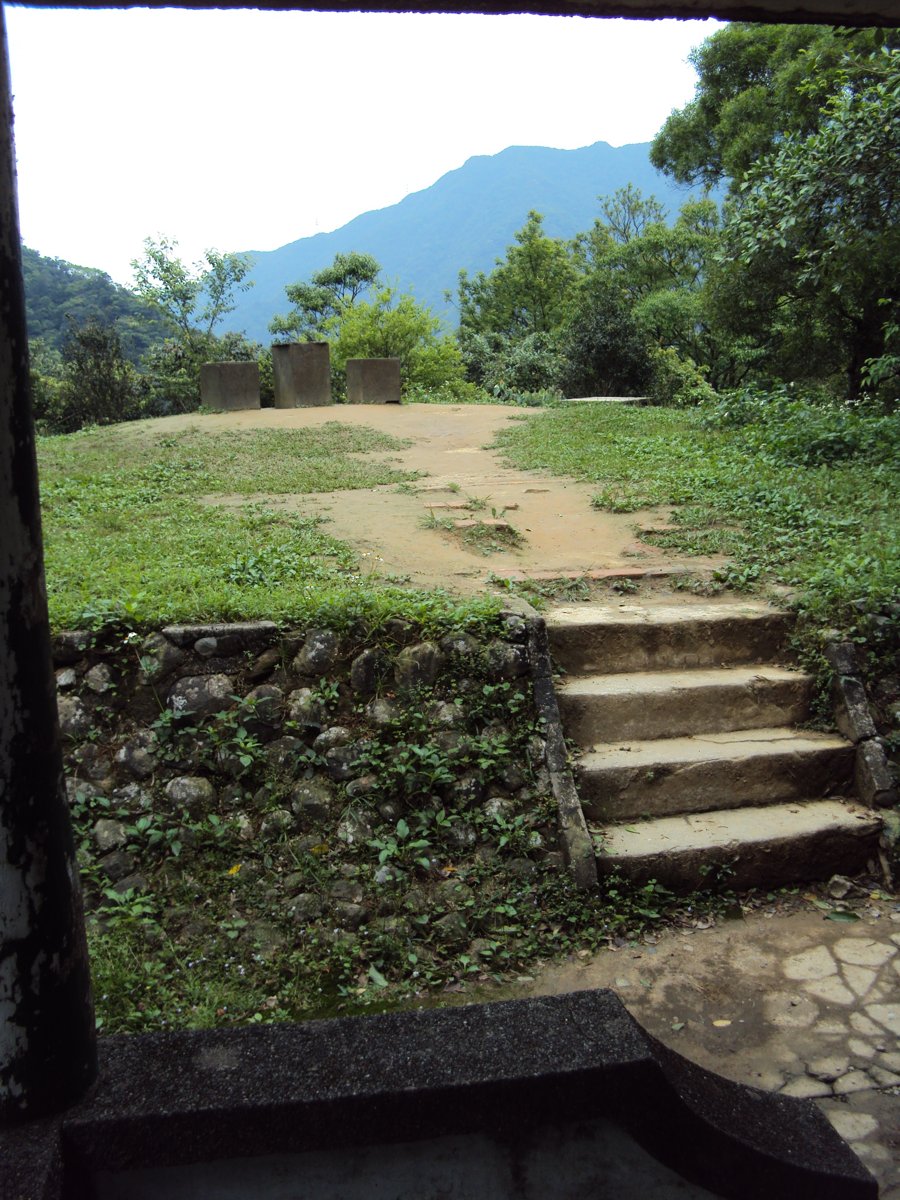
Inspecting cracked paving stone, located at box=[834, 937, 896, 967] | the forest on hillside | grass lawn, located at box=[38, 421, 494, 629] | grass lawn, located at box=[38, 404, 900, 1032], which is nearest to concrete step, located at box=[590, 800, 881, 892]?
grass lawn, located at box=[38, 404, 900, 1032]

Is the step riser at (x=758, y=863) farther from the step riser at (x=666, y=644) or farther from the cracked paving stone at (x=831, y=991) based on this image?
the step riser at (x=666, y=644)

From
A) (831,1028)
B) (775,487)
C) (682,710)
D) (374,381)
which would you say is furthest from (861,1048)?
(374,381)

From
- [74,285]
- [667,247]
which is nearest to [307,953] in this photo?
[667,247]

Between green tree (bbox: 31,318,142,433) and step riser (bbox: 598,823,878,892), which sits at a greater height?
green tree (bbox: 31,318,142,433)

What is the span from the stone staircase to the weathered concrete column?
8.31ft

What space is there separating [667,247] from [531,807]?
1045 inches

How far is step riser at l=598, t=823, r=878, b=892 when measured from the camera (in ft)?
13.1

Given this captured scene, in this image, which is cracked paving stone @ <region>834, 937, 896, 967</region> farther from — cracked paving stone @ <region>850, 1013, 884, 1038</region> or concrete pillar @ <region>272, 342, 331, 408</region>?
concrete pillar @ <region>272, 342, 331, 408</region>

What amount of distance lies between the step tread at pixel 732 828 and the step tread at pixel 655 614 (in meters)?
1.05

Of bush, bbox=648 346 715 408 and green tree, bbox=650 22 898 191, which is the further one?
bush, bbox=648 346 715 408

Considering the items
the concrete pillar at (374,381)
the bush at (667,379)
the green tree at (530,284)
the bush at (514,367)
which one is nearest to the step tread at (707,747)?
the concrete pillar at (374,381)

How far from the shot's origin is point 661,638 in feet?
16.1

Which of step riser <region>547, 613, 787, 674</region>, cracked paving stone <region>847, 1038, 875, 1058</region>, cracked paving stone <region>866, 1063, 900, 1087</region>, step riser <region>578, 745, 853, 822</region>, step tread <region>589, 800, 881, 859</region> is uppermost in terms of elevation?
step riser <region>547, 613, 787, 674</region>

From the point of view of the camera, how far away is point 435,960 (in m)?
3.62
